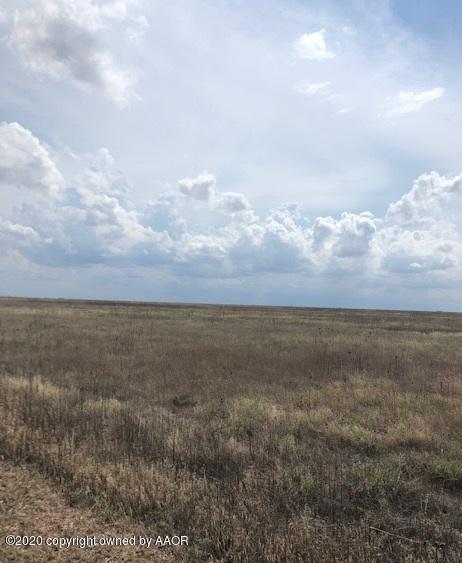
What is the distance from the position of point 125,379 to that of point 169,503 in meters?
9.28

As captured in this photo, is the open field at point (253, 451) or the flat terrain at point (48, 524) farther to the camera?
the open field at point (253, 451)

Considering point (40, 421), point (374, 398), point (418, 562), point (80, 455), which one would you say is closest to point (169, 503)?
point (80, 455)

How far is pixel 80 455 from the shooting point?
273 inches

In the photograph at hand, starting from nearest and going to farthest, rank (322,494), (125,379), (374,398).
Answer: (322,494)
(374,398)
(125,379)

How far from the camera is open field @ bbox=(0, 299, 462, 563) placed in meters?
5.13

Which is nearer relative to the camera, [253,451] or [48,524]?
[48,524]

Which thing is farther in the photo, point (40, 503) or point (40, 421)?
point (40, 421)

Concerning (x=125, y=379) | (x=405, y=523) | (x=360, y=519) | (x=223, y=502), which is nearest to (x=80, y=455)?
(x=223, y=502)

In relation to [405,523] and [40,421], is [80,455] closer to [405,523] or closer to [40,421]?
[40,421]

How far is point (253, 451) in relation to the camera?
7.92 m

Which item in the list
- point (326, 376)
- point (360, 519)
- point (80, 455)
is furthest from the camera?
point (326, 376)

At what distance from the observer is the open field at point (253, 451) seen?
5.13m

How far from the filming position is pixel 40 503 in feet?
18.3

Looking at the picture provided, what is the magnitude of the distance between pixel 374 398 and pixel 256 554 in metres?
8.78
